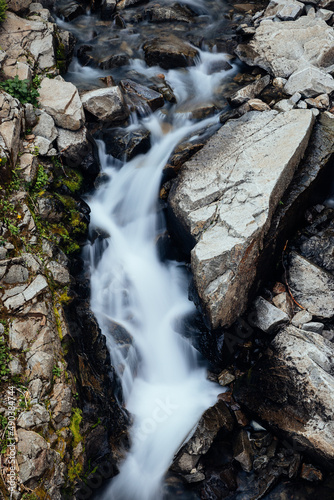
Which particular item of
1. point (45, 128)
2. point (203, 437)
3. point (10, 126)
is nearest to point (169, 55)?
point (45, 128)

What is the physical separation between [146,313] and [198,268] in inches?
59.9

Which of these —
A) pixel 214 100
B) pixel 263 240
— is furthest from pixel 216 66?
pixel 263 240

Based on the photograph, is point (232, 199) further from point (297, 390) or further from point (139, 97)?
point (139, 97)

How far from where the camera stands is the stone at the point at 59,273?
530 centimetres

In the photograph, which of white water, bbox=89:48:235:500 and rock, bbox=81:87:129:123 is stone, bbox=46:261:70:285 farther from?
rock, bbox=81:87:129:123

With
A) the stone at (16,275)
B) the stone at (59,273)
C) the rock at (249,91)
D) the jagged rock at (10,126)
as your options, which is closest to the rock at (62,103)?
the jagged rock at (10,126)

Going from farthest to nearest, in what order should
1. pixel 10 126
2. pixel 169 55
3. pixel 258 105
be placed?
pixel 169 55
pixel 258 105
pixel 10 126

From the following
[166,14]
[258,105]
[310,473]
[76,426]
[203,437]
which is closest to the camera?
[76,426]

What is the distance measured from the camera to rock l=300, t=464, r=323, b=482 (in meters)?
4.95

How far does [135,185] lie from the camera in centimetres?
759

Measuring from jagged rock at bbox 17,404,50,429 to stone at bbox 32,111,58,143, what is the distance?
4.35m

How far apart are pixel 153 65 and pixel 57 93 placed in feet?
11.7

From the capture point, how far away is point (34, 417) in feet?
13.6

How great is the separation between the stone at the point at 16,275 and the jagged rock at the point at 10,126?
176cm
